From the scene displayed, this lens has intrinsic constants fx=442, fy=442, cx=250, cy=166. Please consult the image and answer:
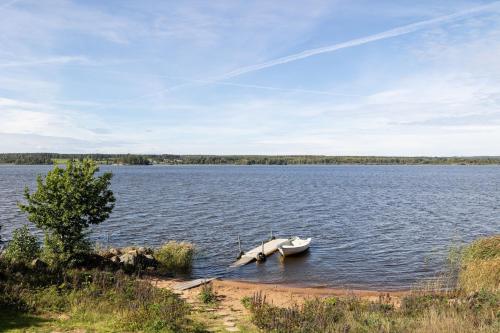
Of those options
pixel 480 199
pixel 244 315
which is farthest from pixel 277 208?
pixel 244 315

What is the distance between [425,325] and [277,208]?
168 feet

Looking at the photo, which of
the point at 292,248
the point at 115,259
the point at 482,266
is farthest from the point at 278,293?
the point at 292,248

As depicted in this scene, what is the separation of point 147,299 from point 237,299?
484 centimetres

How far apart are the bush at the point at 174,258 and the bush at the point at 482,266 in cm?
1652

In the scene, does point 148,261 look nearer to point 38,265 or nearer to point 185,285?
point 185,285

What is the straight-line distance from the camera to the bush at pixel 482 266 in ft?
68.8

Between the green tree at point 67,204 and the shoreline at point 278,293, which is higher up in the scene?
the green tree at point 67,204

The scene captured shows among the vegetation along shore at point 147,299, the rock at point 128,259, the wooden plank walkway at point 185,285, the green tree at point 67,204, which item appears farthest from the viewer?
the rock at point 128,259

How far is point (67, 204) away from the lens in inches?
861

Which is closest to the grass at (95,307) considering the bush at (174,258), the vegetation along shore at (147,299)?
the vegetation along shore at (147,299)

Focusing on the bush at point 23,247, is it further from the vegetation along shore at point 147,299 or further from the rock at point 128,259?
the rock at point 128,259

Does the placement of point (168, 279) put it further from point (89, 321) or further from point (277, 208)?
point (277, 208)

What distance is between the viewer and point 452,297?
725 inches

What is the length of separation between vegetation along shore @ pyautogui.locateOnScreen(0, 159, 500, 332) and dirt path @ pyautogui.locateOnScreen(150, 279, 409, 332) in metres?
0.05
